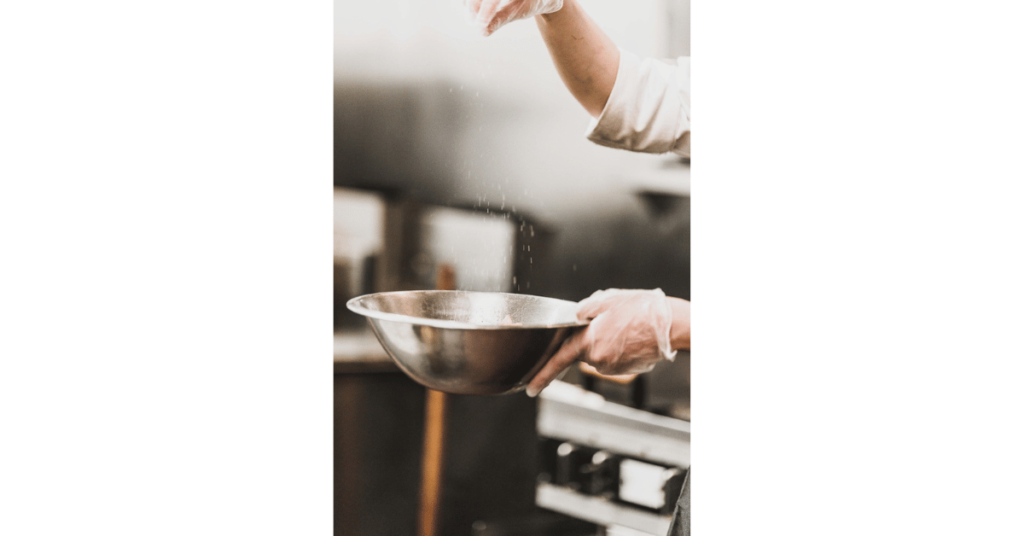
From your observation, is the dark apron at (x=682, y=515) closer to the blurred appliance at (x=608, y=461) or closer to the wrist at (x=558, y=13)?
the blurred appliance at (x=608, y=461)

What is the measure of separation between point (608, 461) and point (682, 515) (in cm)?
16

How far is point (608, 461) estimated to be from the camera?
1.30 meters

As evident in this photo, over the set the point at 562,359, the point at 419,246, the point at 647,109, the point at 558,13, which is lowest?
the point at 562,359

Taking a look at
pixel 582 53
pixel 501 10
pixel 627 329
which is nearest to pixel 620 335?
pixel 627 329

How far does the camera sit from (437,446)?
1.24m

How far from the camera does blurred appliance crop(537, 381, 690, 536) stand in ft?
4.03

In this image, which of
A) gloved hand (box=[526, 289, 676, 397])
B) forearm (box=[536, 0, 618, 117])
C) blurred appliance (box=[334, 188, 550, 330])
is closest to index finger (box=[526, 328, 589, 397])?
gloved hand (box=[526, 289, 676, 397])

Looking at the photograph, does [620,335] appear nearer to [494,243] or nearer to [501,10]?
[494,243]

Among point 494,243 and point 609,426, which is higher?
point 494,243
